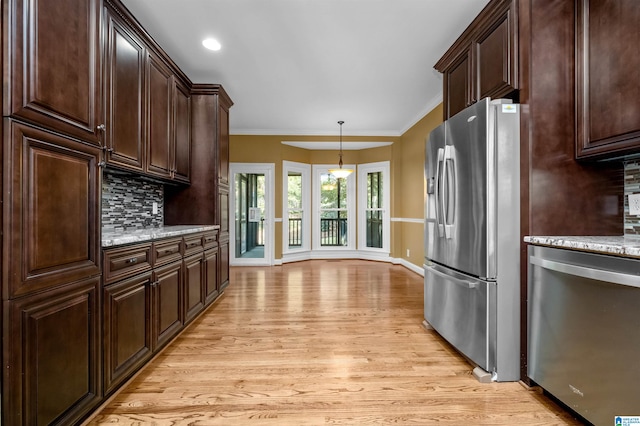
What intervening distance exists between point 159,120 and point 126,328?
5.89ft

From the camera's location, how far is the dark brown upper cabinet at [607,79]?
158cm

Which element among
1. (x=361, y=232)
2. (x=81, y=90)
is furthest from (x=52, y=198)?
(x=361, y=232)

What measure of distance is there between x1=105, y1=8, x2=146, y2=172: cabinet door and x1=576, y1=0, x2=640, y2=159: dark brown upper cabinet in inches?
118

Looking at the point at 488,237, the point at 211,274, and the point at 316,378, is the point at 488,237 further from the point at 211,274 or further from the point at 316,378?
the point at 211,274

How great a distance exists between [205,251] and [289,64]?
2208mm

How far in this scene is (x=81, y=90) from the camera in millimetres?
1512

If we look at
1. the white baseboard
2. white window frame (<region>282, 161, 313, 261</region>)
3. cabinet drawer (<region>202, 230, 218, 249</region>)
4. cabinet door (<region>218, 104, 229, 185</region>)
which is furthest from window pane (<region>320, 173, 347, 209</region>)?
cabinet drawer (<region>202, 230, 218, 249</region>)

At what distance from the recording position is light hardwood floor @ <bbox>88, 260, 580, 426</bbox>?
1.59 metres

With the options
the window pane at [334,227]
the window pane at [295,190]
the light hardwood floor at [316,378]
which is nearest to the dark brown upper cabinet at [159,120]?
the light hardwood floor at [316,378]

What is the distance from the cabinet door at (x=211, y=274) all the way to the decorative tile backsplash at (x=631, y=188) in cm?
338

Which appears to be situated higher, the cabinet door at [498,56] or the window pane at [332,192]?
the cabinet door at [498,56]

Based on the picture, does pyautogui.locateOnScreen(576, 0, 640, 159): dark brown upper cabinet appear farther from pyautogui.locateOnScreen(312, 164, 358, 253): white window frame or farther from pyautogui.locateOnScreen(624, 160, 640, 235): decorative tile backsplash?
pyautogui.locateOnScreen(312, 164, 358, 253): white window frame

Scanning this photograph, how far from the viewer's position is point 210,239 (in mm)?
3271

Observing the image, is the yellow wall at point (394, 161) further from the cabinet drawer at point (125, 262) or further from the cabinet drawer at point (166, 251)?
the cabinet drawer at point (125, 262)
